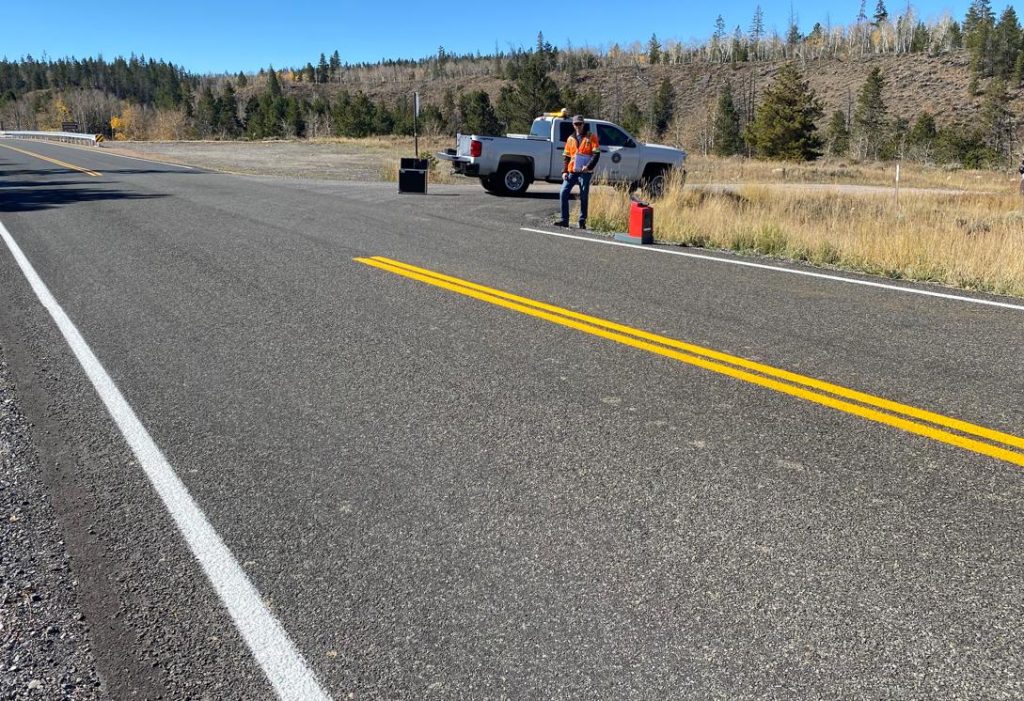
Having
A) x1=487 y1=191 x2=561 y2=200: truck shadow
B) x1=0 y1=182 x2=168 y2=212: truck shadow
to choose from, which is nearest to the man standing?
x1=487 y1=191 x2=561 y2=200: truck shadow

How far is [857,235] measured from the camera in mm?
10867

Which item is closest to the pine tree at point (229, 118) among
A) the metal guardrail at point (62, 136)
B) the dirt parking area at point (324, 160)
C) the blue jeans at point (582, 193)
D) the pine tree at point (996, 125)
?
the metal guardrail at point (62, 136)

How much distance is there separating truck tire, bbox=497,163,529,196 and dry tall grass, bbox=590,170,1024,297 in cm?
521

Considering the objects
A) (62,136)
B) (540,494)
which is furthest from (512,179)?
(62,136)

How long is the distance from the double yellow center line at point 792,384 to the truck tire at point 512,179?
13151 millimetres

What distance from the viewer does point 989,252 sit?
9.16 m

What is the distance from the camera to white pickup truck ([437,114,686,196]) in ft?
66.6

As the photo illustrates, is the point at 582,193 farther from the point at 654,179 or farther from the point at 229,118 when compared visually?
the point at 229,118

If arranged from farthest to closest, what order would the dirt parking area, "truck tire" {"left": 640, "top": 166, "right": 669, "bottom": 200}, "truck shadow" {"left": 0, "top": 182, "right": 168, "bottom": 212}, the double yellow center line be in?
1. the dirt parking area
2. "truck tire" {"left": 640, "top": 166, "right": 669, "bottom": 200}
3. "truck shadow" {"left": 0, "top": 182, "right": 168, "bottom": 212}
4. the double yellow center line

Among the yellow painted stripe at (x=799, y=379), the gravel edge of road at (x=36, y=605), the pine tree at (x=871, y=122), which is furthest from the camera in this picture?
the pine tree at (x=871, y=122)

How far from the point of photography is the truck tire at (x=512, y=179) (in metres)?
20.8

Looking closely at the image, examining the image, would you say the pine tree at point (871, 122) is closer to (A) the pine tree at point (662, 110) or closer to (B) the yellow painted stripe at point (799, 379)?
(A) the pine tree at point (662, 110)

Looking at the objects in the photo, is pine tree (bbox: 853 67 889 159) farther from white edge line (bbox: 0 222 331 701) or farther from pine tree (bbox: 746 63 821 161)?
white edge line (bbox: 0 222 331 701)

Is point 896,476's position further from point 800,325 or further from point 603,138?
point 603,138
